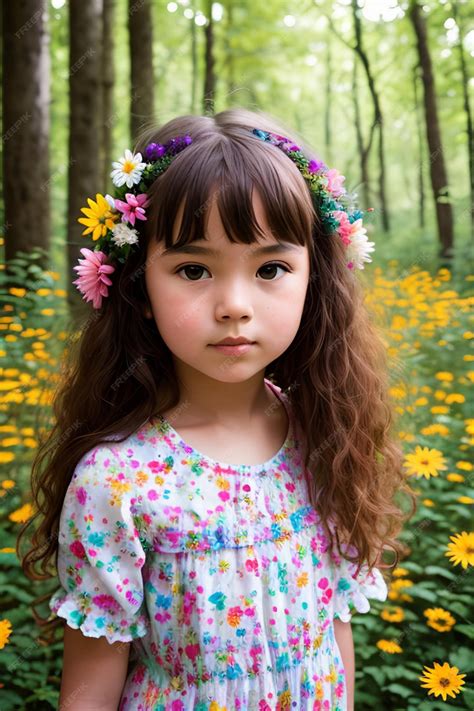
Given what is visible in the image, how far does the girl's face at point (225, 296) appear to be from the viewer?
1147 mm

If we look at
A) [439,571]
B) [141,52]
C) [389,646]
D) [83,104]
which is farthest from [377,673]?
[141,52]

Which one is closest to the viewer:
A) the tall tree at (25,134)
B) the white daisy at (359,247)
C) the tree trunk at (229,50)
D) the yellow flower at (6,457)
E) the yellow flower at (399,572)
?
the white daisy at (359,247)

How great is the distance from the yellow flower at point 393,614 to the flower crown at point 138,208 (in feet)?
3.46

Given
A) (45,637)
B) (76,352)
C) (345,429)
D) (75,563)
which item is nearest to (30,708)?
(45,637)

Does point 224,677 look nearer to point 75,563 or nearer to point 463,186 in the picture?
point 75,563

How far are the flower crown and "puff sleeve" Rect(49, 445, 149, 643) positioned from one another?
0.36m

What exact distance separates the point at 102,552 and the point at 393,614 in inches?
43.5

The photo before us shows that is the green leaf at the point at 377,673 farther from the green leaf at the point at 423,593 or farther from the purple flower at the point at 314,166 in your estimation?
the purple flower at the point at 314,166

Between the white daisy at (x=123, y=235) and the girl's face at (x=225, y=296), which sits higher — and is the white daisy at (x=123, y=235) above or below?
above

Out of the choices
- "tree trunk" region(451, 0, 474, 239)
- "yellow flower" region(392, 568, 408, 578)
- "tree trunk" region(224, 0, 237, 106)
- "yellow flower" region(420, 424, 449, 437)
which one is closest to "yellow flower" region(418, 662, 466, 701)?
"yellow flower" region(392, 568, 408, 578)

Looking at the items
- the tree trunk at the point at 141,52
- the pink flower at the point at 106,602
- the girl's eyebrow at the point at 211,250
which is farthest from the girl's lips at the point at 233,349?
the tree trunk at the point at 141,52

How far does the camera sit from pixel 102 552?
3.95 feet

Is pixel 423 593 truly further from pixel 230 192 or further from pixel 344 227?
pixel 230 192

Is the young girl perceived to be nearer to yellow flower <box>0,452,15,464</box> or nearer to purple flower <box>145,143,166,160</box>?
purple flower <box>145,143,166,160</box>
